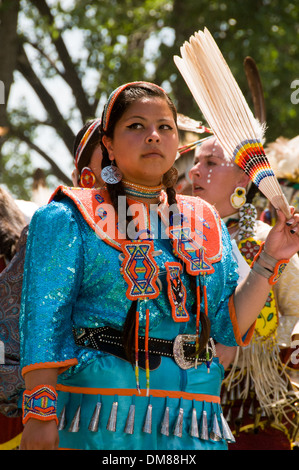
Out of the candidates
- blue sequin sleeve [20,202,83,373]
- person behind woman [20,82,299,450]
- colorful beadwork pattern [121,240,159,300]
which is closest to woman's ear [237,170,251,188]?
person behind woman [20,82,299,450]

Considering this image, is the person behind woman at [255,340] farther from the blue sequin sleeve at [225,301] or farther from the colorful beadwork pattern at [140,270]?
the colorful beadwork pattern at [140,270]

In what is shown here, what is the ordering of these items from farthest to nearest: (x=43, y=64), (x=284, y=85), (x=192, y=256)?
(x=43, y=64), (x=284, y=85), (x=192, y=256)

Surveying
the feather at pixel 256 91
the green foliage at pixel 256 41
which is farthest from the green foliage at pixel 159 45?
the feather at pixel 256 91

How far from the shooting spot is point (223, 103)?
102 inches

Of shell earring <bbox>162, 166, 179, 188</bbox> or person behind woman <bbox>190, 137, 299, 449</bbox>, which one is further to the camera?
person behind woman <bbox>190, 137, 299, 449</bbox>

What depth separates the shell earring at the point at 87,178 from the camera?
3537 mm

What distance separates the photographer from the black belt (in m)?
2.32

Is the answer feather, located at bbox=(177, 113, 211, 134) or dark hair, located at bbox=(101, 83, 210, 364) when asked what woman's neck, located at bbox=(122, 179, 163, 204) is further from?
feather, located at bbox=(177, 113, 211, 134)

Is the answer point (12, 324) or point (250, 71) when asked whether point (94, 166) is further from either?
point (250, 71)

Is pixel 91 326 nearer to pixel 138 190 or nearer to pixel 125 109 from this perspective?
pixel 138 190

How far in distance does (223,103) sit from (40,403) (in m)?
1.17

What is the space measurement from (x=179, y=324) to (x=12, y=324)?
2.86ft
